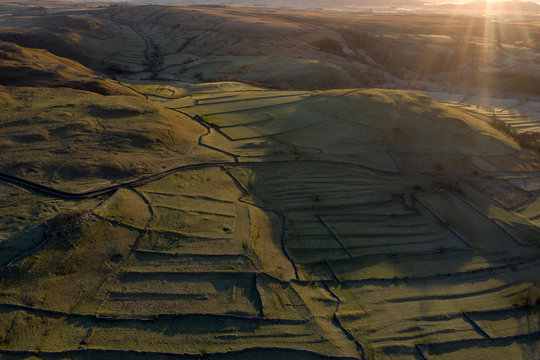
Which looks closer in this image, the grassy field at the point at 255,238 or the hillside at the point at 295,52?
the grassy field at the point at 255,238

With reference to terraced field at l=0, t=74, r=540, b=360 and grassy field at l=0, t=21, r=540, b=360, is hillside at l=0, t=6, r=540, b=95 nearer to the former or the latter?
grassy field at l=0, t=21, r=540, b=360

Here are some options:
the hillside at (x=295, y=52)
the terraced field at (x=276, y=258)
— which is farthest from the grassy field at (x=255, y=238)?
the hillside at (x=295, y=52)

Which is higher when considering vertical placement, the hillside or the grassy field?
the hillside

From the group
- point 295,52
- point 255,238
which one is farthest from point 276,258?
point 295,52

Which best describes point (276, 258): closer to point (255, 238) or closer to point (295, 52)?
point (255, 238)

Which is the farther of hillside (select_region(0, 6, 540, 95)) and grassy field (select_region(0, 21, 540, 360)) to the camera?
hillside (select_region(0, 6, 540, 95))

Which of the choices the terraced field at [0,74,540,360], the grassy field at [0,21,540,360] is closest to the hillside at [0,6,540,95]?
the grassy field at [0,21,540,360]

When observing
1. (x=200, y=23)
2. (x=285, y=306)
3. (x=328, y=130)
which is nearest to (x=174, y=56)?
(x=200, y=23)

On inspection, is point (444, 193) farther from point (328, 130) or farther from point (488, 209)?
point (328, 130)

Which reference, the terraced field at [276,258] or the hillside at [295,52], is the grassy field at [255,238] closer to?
the terraced field at [276,258]
